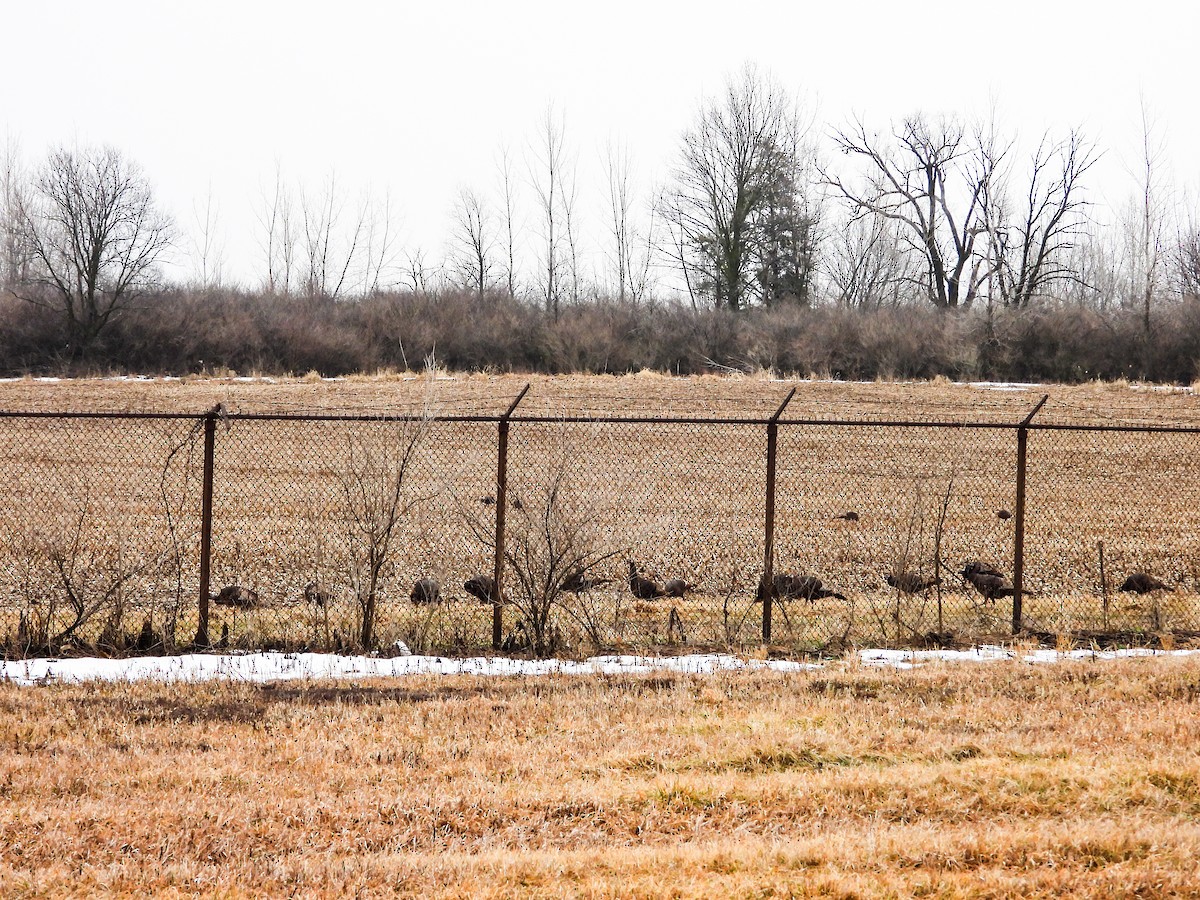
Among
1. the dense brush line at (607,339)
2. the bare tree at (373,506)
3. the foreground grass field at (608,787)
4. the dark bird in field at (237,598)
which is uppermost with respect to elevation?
the dense brush line at (607,339)

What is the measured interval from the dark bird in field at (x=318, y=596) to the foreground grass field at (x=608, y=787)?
56.8 inches

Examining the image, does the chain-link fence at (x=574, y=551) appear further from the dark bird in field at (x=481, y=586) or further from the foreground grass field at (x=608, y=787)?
the foreground grass field at (x=608, y=787)

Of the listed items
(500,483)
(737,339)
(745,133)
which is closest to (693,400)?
(737,339)

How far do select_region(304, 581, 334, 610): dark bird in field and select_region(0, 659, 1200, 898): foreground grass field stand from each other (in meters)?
1.44

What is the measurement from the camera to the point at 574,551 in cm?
855

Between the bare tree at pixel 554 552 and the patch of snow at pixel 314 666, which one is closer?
the patch of snow at pixel 314 666

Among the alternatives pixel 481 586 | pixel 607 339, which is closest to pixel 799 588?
pixel 481 586

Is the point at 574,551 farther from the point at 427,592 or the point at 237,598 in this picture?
the point at 237,598

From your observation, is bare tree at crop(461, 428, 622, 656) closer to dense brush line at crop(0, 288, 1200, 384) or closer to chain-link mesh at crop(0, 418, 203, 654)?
chain-link mesh at crop(0, 418, 203, 654)

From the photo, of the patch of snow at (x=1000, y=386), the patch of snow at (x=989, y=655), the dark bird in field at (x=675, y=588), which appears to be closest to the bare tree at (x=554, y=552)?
the dark bird in field at (x=675, y=588)

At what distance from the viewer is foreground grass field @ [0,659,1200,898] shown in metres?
4.11

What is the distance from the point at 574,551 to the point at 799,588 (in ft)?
8.81

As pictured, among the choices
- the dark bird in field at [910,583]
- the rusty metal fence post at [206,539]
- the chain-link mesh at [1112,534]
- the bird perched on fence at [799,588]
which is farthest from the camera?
the bird perched on fence at [799,588]

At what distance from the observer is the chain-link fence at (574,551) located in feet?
28.0
